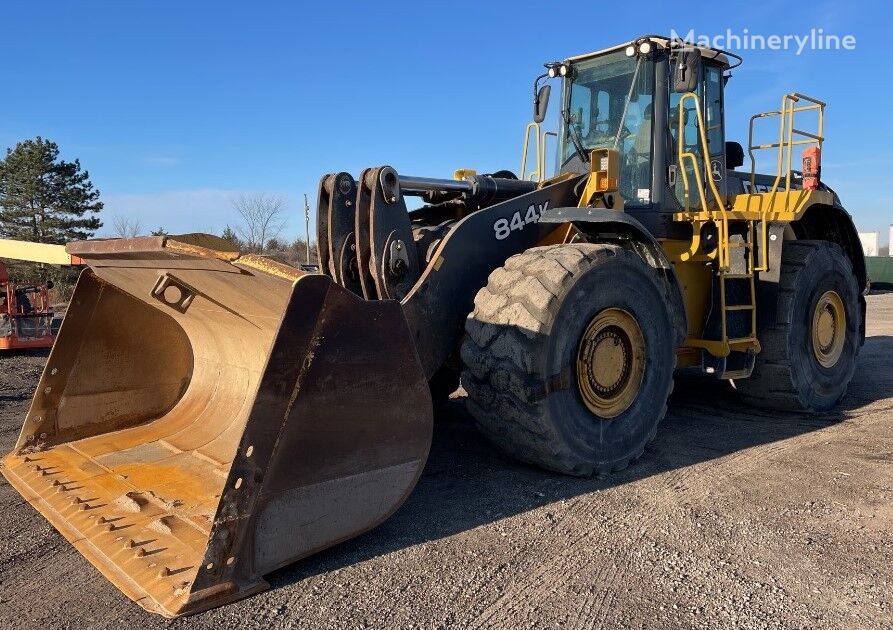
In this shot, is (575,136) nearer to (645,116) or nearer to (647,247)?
(645,116)

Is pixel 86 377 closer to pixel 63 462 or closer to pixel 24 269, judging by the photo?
pixel 63 462

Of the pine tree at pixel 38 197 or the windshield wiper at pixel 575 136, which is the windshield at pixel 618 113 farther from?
the pine tree at pixel 38 197

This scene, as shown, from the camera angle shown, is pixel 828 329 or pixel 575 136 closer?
pixel 575 136

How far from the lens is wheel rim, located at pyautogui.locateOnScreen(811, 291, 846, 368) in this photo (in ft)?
21.3

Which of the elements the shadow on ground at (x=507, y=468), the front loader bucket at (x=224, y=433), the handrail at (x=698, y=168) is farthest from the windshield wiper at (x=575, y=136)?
the front loader bucket at (x=224, y=433)

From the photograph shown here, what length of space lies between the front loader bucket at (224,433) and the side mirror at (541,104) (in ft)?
11.2

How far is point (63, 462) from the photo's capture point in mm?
A: 4102

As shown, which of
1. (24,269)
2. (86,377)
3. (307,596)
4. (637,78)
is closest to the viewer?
(307,596)

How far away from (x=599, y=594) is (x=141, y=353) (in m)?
3.42

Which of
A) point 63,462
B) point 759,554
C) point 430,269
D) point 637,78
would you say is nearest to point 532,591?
point 759,554

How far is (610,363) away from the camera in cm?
438

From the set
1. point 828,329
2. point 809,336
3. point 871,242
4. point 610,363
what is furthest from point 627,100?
point 871,242

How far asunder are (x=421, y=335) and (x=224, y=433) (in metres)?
1.34

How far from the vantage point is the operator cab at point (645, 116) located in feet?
18.3
